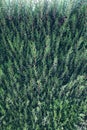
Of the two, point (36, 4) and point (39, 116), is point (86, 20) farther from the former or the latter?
point (39, 116)

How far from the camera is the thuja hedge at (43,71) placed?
101 inches

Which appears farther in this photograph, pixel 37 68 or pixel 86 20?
pixel 86 20

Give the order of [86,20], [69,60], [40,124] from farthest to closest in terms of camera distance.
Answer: [86,20] < [69,60] < [40,124]

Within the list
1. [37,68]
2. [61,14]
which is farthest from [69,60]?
[61,14]

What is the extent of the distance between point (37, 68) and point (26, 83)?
164 millimetres

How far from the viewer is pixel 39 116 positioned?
256cm

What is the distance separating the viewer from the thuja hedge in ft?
8.40

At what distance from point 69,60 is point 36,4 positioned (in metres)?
0.68

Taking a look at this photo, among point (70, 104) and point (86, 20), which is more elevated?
→ point (86, 20)

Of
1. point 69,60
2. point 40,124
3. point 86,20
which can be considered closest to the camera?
point 40,124

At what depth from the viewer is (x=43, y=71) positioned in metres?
2.61

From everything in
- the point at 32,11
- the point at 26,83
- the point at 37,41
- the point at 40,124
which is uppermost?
the point at 32,11

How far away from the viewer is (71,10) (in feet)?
9.86

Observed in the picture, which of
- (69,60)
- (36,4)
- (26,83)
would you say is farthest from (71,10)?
(26,83)
